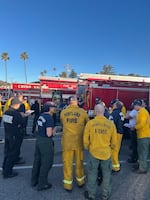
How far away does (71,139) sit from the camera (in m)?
4.94

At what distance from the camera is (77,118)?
195 inches

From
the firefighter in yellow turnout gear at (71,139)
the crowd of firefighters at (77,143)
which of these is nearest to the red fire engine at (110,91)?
the crowd of firefighters at (77,143)

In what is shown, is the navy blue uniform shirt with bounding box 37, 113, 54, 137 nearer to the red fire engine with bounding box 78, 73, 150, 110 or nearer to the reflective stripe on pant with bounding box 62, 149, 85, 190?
the reflective stripe on pant with bounding box 62, 149, 85, 190

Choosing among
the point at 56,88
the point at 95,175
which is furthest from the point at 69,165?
the point at 56,88

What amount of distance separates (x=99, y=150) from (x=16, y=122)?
84.2 inches

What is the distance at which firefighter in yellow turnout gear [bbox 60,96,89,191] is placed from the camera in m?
4.89

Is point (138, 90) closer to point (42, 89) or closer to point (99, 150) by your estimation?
point (99, 150)

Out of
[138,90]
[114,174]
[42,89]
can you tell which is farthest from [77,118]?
[42,89]

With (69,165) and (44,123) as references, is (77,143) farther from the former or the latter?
(44,123)

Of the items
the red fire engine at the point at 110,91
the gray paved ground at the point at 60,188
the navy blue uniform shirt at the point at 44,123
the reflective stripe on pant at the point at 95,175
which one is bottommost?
the gray paved ground at the point at 60,188

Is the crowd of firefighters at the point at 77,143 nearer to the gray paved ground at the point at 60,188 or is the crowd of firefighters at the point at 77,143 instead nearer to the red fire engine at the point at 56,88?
the gray paved ground at the point at 60,188

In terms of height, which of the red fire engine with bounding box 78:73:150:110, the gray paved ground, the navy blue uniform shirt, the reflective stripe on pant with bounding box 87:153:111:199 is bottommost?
the gray paved ground

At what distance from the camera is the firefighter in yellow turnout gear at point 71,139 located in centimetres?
489

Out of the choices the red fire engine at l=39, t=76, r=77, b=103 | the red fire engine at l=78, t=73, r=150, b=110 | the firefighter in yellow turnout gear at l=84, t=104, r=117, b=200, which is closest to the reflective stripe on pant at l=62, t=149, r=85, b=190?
the firefighter in yellow turnout gear at l=84, t=104, r=117, b=200
